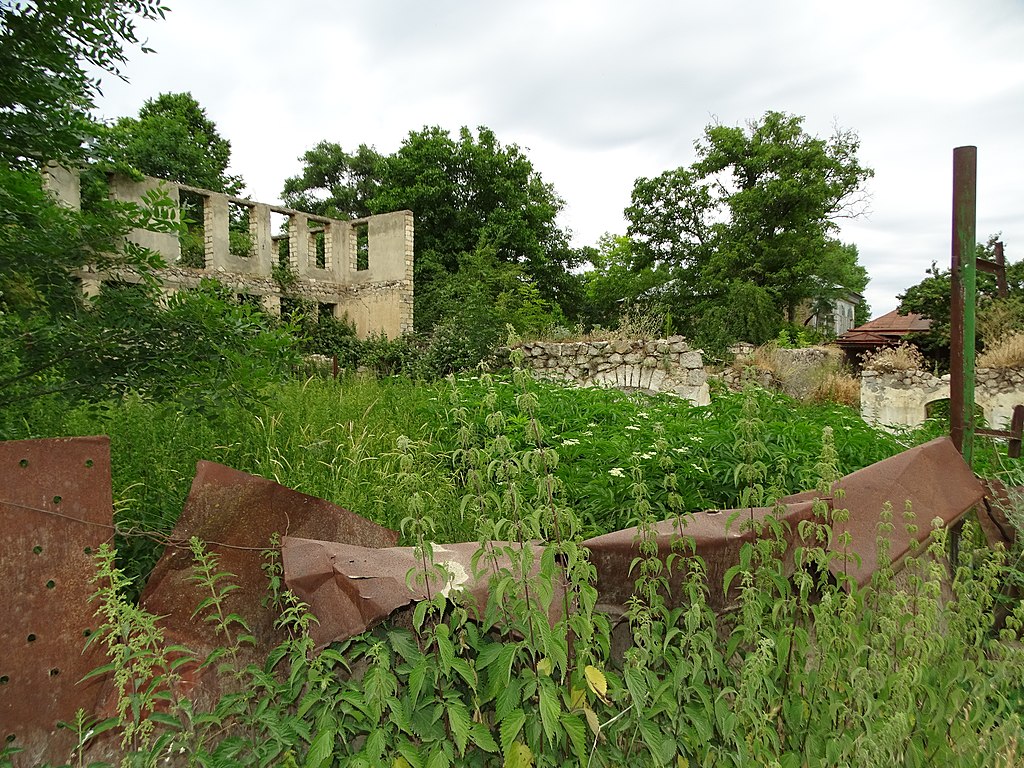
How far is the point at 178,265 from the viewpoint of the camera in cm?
1630

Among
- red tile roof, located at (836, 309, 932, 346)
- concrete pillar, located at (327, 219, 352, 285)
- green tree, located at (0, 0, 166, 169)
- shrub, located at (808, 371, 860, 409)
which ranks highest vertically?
concrete pillar, located at (327, 219, 352, 285)

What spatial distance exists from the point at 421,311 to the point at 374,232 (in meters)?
2.87

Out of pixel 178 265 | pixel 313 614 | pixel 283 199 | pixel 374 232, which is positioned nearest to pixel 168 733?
pixel 313 614

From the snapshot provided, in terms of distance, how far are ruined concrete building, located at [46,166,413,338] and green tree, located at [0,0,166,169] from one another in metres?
13.8

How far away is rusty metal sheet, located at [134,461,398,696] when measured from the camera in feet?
7.38

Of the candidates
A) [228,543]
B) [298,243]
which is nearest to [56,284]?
[228,543]

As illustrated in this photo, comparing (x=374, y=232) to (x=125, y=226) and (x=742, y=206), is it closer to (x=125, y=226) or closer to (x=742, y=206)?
(x=742, y=206)

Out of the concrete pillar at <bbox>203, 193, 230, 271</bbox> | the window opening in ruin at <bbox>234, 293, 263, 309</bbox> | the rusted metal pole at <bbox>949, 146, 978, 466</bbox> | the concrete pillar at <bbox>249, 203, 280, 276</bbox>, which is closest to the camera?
the window opening in ruin at <bbox>234, 293, 263, 309</bbox>

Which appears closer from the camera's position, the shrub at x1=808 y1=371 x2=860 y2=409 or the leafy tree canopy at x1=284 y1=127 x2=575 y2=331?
the shrub at x1=808 y1=371 x2=860 y2=409

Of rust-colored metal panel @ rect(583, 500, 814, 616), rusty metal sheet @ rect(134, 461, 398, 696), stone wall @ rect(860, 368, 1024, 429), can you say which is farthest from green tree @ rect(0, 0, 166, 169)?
stone wall @ rect(860, 368, 1024, 429)

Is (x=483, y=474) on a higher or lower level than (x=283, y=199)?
lower

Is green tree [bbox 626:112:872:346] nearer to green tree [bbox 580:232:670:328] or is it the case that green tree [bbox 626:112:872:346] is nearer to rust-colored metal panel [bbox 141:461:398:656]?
green tree [bbox 580:232:670:328]

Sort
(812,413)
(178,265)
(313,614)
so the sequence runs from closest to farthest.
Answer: (313,614) < (812,413) < (178,265)

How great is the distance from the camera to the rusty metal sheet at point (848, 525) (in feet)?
8.21
